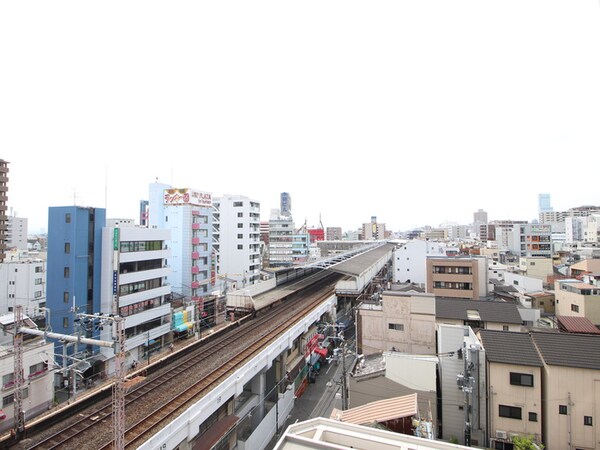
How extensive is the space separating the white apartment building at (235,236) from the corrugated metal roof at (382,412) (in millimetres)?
36357

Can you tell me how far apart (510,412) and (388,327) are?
8492mm

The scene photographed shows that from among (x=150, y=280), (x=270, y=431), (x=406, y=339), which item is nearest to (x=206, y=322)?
(x=150, y=280)

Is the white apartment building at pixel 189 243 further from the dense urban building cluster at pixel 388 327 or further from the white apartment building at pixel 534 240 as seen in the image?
the white apartment building at pixel 534 240

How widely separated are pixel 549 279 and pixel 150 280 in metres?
45.1

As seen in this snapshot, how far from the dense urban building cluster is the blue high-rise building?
0.08m

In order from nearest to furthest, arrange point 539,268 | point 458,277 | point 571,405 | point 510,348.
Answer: point 571,405 → point 510,348 → point 458,277 → point 539,268

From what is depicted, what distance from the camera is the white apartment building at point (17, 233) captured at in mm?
78000

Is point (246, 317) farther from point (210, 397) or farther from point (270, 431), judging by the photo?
point (210, 397)

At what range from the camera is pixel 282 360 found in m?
20.6

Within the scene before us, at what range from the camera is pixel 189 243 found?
39.8m

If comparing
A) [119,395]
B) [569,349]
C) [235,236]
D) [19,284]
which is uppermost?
[235,236]

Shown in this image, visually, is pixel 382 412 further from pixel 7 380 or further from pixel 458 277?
pixel 458 277

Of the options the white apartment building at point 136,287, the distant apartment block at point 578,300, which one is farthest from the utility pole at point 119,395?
the distant apartment block at point 578,300

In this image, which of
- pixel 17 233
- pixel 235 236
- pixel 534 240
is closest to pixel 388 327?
pixel 235 236
